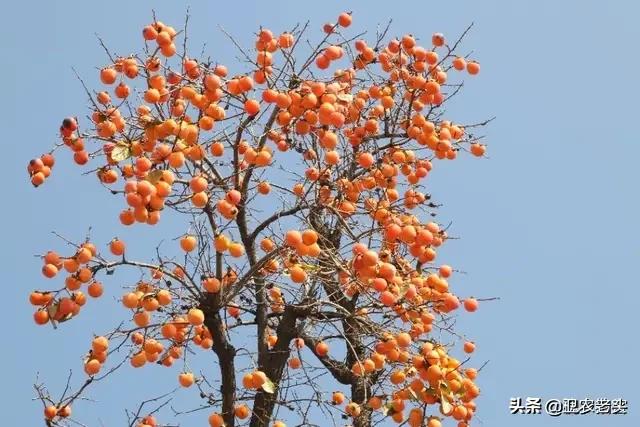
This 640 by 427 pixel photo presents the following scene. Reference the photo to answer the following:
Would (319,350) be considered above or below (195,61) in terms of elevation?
below

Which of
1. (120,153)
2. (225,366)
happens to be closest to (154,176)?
(120,153)

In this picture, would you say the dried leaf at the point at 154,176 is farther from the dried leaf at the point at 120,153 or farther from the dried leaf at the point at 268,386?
the dried leaf at the point at 268,386

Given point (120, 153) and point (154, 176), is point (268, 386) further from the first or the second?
point (120, 153)

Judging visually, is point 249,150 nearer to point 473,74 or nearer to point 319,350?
point 319,350

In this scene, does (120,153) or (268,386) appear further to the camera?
(268,386)

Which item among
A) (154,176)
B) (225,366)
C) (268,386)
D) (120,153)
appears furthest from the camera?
(225,366)

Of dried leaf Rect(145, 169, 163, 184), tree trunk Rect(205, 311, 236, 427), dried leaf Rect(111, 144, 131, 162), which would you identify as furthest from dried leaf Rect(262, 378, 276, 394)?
dried leaf Rect(111, 144, 131, 162)

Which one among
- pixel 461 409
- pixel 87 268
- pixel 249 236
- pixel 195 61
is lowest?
pixel 461 409

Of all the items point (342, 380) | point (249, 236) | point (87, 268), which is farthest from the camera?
point (342, 380)

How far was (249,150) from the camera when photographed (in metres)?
4.51

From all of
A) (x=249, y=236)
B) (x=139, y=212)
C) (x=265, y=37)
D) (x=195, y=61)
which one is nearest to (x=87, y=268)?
(x=139, y=212)

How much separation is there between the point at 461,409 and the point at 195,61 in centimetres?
285

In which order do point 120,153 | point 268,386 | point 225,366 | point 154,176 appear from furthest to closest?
1. point 225,366
2. point 268,386
3. point 120,153
4. point 154,176

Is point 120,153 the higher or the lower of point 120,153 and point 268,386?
the higher
